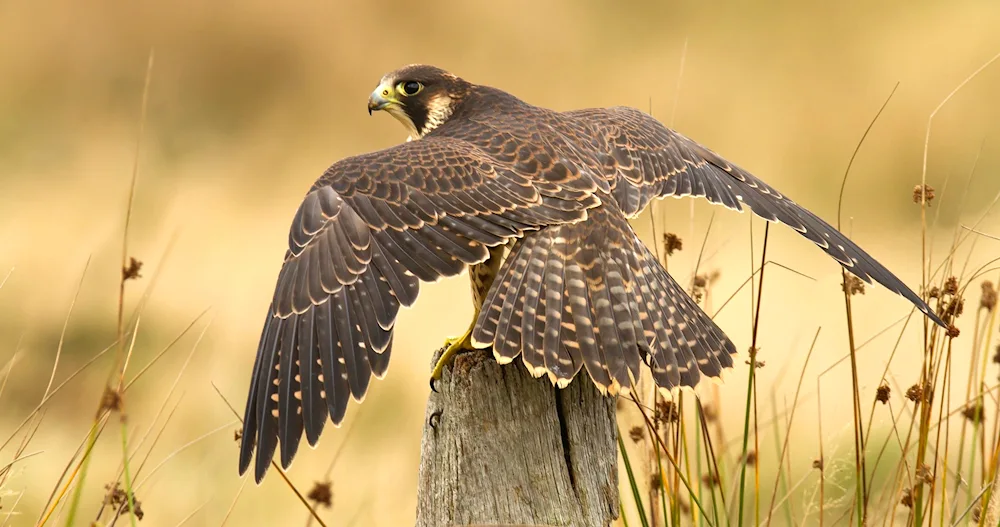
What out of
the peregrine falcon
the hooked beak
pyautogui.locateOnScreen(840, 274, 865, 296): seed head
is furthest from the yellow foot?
the hooked beak

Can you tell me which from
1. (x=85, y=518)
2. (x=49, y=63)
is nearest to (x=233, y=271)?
(x=85, y=518)

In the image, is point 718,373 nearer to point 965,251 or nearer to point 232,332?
point 232,332

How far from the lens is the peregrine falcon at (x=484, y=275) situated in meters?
2.94

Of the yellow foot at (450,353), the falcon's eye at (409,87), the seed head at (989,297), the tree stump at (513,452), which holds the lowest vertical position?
the tree stump at (513,452)

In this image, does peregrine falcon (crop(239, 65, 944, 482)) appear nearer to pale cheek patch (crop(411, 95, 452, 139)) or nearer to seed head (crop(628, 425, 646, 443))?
seed head (crop(628, 425, 646, 443))

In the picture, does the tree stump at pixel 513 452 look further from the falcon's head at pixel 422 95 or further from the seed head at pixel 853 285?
the falcon's head at pixel 422 95

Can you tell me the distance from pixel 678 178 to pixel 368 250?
152cm

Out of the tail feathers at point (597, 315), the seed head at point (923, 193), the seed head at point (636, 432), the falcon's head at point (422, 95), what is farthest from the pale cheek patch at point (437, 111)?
the seed head at point (923, 193)

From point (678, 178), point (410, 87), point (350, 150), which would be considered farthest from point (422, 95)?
point (350, 150)

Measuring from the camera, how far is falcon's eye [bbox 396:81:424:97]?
4383mm

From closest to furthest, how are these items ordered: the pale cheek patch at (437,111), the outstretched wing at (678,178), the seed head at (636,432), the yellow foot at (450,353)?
the yellow foot at (450,353) → the seed head at (636,432) → the outstretched wing at (678,178) → the pale cheek patch at (437,111)

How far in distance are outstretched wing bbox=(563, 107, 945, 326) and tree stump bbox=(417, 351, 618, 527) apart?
1099mm

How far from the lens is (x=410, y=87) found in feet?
14.4

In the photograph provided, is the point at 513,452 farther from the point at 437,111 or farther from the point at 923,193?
the point at 437,111
